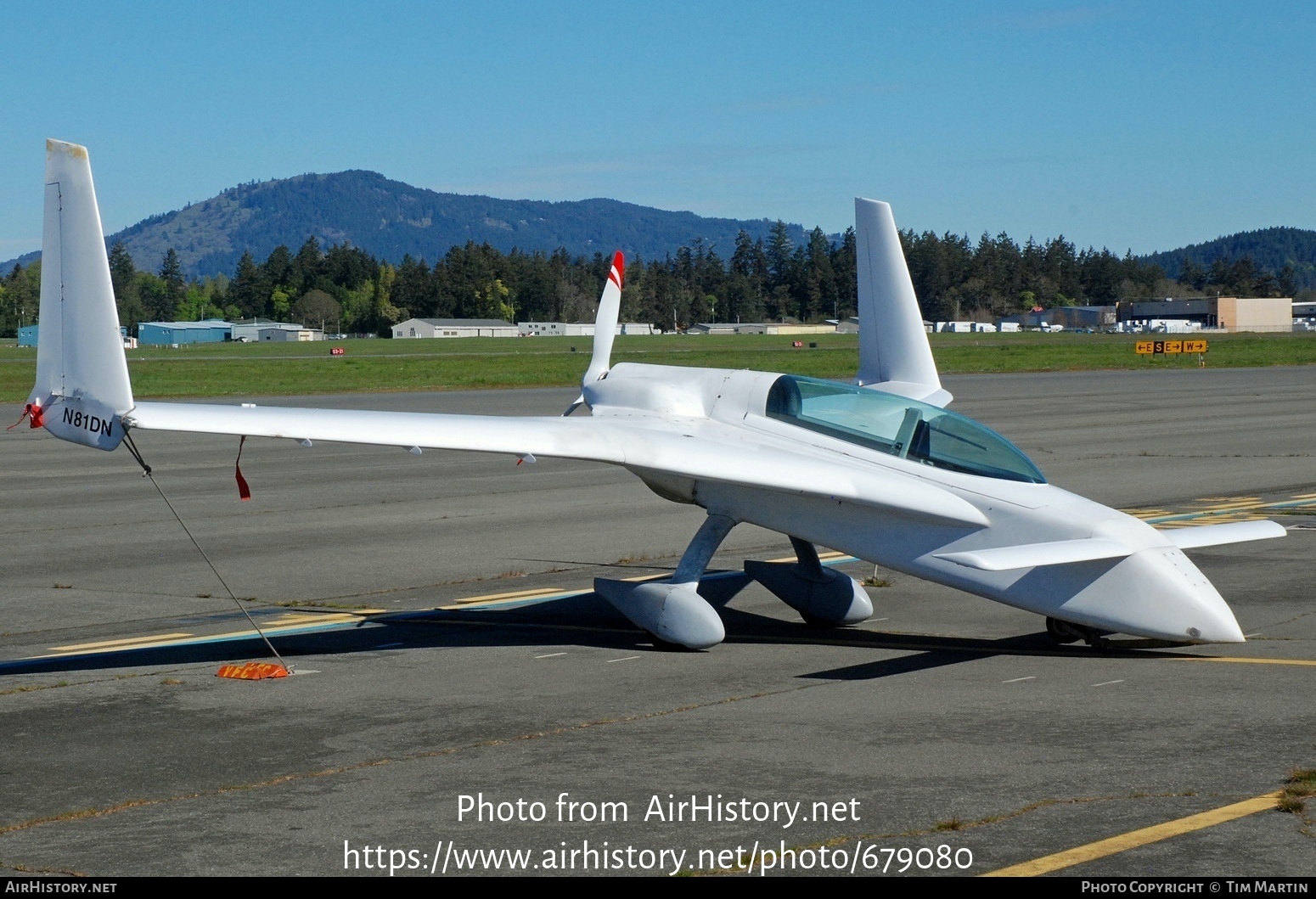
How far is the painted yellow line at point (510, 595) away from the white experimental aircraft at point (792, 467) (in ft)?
6.69

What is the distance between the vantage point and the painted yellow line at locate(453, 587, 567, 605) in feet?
46.7

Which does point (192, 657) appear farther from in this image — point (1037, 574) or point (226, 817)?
point (1037, 574)

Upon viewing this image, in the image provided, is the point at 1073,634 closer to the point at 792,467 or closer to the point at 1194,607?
the point at 1194,607

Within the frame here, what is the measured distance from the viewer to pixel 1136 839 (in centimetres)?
652

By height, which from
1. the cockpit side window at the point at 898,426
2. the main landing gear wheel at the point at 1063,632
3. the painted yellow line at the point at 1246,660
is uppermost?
the cockpit side window at the point at 898,426

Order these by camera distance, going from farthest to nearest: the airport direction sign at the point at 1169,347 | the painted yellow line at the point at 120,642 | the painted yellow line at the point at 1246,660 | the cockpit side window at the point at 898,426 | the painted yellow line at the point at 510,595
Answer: the airport direction sign at the point at 1169,347 → the painted yellow line at the point at 510,595 → the painted yellow line at the point at 120,642 → the cockpit side window at the point at 898,426 → the painted yellow line at the point at 1246,660

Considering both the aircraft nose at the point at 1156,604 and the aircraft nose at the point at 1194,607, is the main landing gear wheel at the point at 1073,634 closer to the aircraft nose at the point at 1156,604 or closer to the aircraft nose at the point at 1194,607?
the aircraft nose at the point at 1156,604

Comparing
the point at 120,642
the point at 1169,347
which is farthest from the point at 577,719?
the point at 1169,347

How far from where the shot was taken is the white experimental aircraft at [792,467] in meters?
10.2

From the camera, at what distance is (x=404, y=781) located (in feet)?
25.6

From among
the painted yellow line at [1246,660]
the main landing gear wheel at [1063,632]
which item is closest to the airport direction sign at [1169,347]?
the main landing gear wheel at [1063,632]

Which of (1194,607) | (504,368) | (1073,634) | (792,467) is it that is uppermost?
(792,467)

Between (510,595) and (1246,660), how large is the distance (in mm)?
6827

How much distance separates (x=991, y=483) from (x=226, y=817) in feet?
20.0
